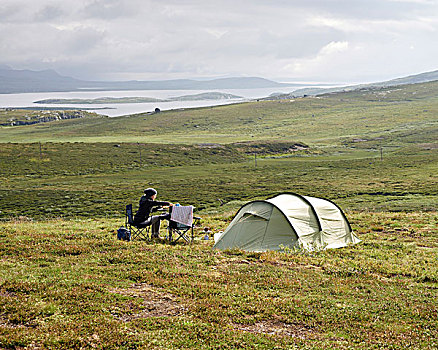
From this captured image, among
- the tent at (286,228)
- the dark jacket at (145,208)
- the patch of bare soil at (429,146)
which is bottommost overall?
the patch of bare soil at (429,146)

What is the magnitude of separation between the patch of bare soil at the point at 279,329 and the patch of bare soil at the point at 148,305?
166 centimetres

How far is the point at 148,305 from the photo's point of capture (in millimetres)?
10398

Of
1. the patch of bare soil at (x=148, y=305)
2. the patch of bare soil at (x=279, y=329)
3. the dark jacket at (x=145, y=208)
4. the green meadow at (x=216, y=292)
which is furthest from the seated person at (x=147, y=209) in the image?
the patch of bare soil at (x=279, y=329)

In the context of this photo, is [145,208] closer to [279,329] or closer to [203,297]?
[203,297]

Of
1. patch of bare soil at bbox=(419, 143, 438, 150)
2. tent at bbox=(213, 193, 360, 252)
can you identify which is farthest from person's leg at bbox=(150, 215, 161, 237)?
patch of bare soil at bbox=(419, 143, 438, 150)

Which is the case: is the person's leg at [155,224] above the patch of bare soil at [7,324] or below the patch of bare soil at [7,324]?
below

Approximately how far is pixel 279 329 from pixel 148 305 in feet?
10.5

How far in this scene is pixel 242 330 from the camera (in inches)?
366

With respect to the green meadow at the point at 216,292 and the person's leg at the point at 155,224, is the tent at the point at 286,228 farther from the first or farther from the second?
the person's leg at the point at 155,224

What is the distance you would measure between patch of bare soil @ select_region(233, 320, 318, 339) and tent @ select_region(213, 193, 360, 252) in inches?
317

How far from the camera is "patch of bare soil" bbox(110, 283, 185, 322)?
980 cm

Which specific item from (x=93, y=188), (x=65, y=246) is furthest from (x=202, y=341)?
(x=93, y=188)

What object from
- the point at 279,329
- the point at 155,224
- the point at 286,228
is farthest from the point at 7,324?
the point at 286,228

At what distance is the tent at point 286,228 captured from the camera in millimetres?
18250
